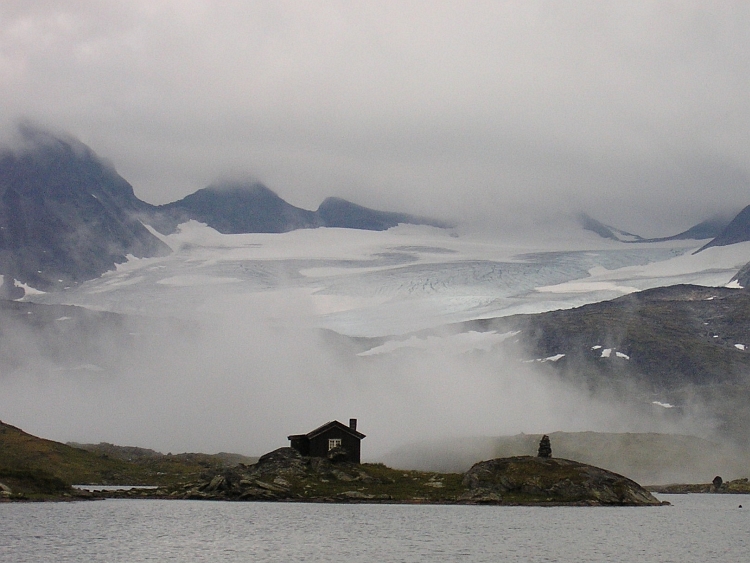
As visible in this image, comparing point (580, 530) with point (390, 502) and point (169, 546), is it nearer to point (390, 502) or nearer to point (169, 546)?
point (390, 502)

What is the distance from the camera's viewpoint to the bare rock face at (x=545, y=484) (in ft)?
456

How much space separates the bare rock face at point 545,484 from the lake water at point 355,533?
2042 millimetres

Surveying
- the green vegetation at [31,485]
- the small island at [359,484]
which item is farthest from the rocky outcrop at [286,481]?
the green vegetation at [31,485]

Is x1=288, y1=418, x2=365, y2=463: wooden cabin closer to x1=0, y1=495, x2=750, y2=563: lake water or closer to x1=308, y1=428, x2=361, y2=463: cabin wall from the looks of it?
x1=308, y1=428, x2=361, y2=463: cabin wall

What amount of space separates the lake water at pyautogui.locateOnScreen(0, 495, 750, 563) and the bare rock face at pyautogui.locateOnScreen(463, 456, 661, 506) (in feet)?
6.70

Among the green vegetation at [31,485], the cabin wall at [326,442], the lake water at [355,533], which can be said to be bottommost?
the lake water at [355,533]

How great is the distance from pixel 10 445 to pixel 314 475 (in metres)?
77.2

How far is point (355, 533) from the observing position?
344 ft

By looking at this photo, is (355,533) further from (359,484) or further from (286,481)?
(359,484)

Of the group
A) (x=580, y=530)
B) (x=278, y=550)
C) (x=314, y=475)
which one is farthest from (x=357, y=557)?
(x=314, y=475)

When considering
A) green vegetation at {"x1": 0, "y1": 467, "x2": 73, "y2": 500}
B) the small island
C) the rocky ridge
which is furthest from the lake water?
green vegetation at {"x1": 0, "y1": 467, "x2": 73, "y2": 500}

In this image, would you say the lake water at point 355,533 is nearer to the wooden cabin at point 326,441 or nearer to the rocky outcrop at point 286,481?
the rocky outcrop at point 286,481

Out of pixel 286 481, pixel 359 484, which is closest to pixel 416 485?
pixel 359 484

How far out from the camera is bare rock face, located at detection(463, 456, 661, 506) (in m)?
139
